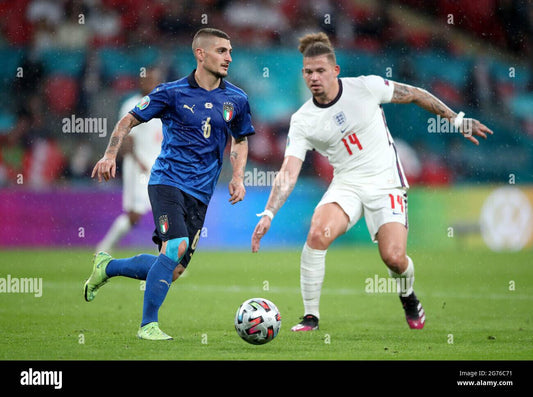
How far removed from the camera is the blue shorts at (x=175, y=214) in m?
6.42

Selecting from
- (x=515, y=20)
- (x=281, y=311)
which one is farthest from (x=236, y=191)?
(x=515, y=20)

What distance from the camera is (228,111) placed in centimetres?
684

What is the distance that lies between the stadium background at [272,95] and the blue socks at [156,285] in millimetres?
9363

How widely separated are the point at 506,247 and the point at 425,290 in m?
5.58

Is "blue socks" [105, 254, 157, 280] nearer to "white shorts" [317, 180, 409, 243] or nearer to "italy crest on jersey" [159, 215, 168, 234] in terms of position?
"italy crest on jersey" [159, 215, 168, 234]

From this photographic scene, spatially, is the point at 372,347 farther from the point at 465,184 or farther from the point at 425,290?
the point at 465,184

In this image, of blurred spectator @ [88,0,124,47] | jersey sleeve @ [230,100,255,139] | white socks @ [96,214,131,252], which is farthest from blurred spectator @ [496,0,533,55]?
jersey sleeve @ [230,100,255,139]

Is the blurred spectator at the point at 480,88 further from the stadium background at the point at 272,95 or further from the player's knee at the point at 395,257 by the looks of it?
the player's knee at the point at 395,257

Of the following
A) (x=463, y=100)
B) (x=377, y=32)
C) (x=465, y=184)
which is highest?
(x=377, y=32)

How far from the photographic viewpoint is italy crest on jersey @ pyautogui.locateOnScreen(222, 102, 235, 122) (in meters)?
6.82

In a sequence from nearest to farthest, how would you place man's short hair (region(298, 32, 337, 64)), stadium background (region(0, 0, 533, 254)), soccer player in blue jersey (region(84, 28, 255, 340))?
soccer player in blue jersey (region(84, 28, 255, 340)) < man's short hair (region(298, 32, 337, 64)) < stadium background (region(0, 0, 533, 254))

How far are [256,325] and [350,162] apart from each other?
6.99ft
